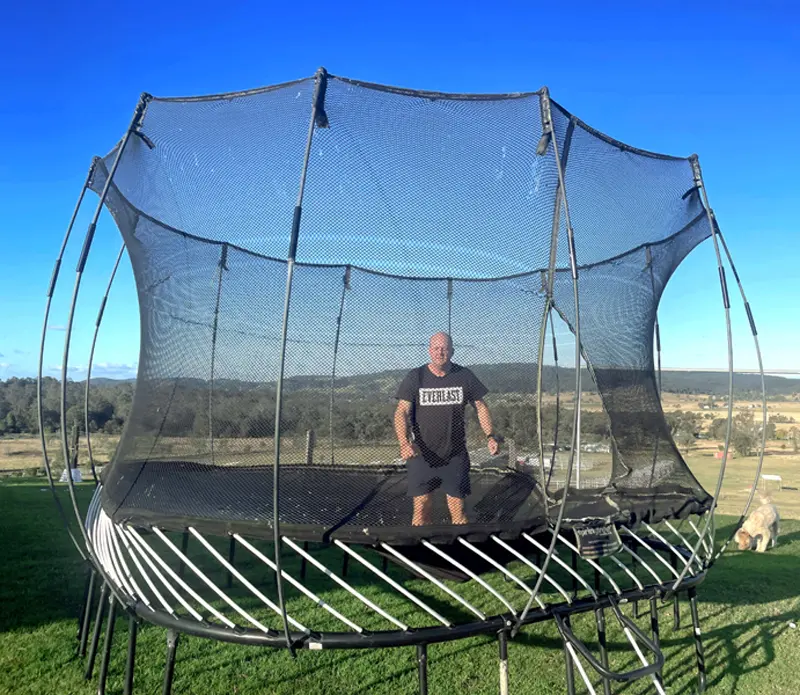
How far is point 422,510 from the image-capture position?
254 cm

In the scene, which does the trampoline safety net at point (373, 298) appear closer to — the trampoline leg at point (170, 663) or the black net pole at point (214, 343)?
the black net pole at point (214, 343)

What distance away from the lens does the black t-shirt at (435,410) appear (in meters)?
2.61

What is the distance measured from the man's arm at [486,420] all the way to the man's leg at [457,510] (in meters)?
0.31

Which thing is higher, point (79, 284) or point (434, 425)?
point (79, 284)

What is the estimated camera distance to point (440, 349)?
2.62m

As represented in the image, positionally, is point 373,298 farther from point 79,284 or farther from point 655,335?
point 655,335

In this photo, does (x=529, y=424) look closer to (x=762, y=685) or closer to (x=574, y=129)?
(x=574, y=129)

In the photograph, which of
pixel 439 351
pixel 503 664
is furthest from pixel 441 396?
pixel 503 664

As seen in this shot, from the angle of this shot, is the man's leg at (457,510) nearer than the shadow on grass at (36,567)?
Yes

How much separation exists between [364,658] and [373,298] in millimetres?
2034

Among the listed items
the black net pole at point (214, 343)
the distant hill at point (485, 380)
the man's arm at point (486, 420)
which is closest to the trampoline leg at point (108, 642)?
the black net pole at point (214, 343)

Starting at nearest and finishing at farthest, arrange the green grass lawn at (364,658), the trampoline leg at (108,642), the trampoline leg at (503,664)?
the trampoline leg at (503,664) < the trampoline leg at (108,642) < the green grass lawn at (364,658)

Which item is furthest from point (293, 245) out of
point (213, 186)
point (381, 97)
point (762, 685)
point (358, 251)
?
point (762, 685)

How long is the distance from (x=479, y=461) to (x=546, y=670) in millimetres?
1279
